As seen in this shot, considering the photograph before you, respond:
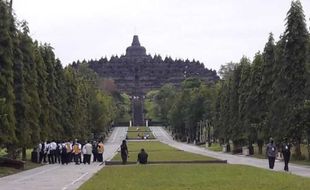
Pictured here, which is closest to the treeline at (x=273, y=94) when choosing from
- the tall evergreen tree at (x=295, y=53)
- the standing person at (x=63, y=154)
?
the tall evergreen tree at (x=295, y=53)

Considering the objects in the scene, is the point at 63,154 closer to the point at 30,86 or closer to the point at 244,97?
the point at 30,86

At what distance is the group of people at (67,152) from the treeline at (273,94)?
1343 centimetres

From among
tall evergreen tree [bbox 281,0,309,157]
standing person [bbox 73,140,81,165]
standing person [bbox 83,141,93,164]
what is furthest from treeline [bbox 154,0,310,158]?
standing person [bbox 73,140,81,165]

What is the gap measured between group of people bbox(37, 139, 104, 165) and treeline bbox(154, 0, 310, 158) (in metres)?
13.4

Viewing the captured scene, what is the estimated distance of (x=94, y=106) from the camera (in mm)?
113250

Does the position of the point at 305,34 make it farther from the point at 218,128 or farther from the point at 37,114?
the point at 218,128

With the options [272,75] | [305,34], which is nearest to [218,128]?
[272,75]

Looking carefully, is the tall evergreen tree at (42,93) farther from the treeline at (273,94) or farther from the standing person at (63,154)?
the treeline at (273,94)

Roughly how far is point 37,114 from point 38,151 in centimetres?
269

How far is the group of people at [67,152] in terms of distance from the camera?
1906 inches

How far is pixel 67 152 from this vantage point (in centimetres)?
4906

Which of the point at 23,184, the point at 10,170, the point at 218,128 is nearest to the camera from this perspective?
the point at 23,184

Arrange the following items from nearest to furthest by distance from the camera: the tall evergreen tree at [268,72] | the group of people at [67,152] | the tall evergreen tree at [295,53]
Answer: the group of people at [67,152], the tall evergreen tree at [295,53], the tall evergreen tree at [268,72]

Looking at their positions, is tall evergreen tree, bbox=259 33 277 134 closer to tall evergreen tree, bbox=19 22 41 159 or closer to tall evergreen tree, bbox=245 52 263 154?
tall evergreen tree, bbox=245 52 263 154
